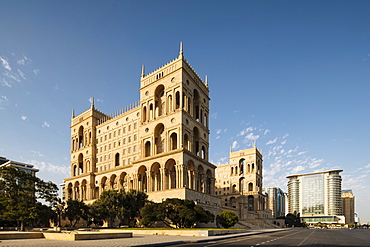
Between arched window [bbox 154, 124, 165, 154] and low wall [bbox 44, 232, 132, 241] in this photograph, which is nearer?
low wall [bbox 44, 232, 132, 241]

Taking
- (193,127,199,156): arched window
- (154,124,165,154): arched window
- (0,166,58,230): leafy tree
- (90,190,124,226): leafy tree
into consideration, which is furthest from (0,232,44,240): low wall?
(193,127,199,156): arched window

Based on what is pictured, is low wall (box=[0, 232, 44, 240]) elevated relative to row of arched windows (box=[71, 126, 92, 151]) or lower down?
lower down

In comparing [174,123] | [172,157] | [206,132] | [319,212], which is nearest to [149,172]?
[172,157]

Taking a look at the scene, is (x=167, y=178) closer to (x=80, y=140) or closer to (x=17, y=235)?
(x=17, y=235)

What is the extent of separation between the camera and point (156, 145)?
66.5 metres

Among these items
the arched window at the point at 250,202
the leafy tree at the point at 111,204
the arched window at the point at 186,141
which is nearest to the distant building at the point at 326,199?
the arched window at the point at 250,202

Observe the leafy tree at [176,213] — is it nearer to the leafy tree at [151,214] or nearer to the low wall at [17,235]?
the leafy tree at [151,214]

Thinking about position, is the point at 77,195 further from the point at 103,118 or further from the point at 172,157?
the point at 172,157

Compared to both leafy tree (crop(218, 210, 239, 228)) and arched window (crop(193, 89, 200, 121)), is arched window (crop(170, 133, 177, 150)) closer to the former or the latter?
arched window (crop(193, 89, 200, 121))

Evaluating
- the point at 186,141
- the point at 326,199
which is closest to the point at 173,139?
the point at 186,141

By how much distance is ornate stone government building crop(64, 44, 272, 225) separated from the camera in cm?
6097

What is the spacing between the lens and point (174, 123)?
205 ft

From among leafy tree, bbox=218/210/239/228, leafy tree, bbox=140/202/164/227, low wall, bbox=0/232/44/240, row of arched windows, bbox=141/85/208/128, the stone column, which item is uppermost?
row of arched windows, bbox=141/85/208/128

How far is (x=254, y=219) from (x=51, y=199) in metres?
67.1
